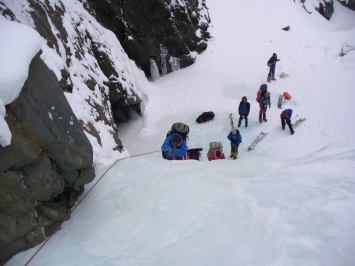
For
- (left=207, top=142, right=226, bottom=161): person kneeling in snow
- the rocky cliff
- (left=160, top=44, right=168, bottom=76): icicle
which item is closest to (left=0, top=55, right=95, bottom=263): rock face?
the rocky cliff

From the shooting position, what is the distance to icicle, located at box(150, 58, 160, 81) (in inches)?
523

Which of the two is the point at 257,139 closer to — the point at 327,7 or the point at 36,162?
the point at 36,162

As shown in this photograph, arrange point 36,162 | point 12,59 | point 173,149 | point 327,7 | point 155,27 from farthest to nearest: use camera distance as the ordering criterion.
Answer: point 327,7 → point 155,27 → point 173,149 → point 36,162 → point 12,59

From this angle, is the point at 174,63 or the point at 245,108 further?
the point at 174,63

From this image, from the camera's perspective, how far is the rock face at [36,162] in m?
2.15

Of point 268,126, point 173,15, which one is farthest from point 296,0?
point 268,126

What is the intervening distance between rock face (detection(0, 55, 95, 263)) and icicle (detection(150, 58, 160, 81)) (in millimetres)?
11023

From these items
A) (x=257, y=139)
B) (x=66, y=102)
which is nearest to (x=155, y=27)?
(x=257, y=139)

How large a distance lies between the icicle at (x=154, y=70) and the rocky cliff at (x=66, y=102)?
2.6 inches

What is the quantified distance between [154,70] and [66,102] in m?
11.1

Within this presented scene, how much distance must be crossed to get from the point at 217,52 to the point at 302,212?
14516 millimetres

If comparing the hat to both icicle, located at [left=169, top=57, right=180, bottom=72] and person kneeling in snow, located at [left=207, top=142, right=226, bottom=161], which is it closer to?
person kneeling in snow, located at [left=207, top=142, right=226, bottom=161]

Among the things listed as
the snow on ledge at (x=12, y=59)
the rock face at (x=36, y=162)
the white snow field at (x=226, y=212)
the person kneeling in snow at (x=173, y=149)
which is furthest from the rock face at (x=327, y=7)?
the rock face at (x=36, y=162)

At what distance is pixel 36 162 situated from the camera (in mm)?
2447
